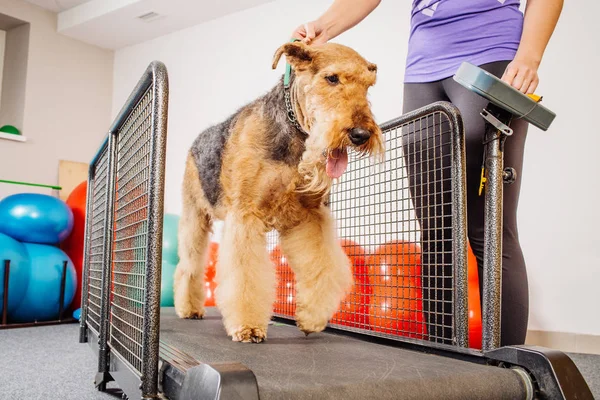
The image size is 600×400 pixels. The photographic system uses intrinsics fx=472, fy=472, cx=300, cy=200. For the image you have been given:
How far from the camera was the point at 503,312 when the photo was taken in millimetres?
1357

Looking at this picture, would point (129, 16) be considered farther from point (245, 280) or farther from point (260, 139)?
point (245, 280)

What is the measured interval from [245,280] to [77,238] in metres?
3.29

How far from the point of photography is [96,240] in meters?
2.26

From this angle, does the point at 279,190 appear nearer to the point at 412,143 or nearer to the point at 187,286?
the point at 412,143

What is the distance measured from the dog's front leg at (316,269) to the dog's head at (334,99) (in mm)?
288

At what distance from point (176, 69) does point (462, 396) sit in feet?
15.9

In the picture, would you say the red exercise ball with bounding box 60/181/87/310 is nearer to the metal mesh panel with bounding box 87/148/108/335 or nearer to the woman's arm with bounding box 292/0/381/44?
the metal mesh panel with bounding box 87/148/108/335

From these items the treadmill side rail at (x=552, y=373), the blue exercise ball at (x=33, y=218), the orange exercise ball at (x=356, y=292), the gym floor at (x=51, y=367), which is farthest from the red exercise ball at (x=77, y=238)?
the treadmill side rail at (x=552, y=373)

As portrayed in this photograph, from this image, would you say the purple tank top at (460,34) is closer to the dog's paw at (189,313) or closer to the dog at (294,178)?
the dog at (294,178)

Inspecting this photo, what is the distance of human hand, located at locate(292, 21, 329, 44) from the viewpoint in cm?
154

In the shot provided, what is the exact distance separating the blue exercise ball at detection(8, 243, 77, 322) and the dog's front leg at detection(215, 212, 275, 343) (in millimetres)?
2718

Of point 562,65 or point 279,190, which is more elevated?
point 562,65

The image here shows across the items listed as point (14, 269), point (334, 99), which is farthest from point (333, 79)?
point (14, 269)

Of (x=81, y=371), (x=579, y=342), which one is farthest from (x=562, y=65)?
(x=81, y=371)
